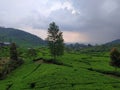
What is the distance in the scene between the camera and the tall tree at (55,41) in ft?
427

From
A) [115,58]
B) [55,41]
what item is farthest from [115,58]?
[55,41]

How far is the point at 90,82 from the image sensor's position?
265ft

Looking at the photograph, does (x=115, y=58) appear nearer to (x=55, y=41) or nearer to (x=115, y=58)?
(x=115, y=58)

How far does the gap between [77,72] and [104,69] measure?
60.5 feet

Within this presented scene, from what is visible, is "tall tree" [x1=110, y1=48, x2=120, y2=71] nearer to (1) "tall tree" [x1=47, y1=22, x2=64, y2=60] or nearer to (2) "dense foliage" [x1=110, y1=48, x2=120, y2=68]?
(2) "dense foliage" [x1=110, y1=48, x2=120, y2=68]

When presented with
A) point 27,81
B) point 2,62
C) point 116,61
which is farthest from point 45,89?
point 2,62

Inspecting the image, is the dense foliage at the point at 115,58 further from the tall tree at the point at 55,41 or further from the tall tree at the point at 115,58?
the tall tree at the point at 55,41

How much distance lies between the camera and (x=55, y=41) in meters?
132

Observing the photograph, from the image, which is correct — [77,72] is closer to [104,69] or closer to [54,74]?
[54,74]

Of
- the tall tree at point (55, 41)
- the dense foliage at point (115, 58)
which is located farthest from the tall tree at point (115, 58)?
the tall tree at point (55, 41)

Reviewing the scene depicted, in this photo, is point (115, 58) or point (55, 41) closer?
point (115, 58)

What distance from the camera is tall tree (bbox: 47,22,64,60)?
13025cm

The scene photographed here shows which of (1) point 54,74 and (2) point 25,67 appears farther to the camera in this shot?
(2) point 25,67

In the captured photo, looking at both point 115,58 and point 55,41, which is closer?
point 115,58
